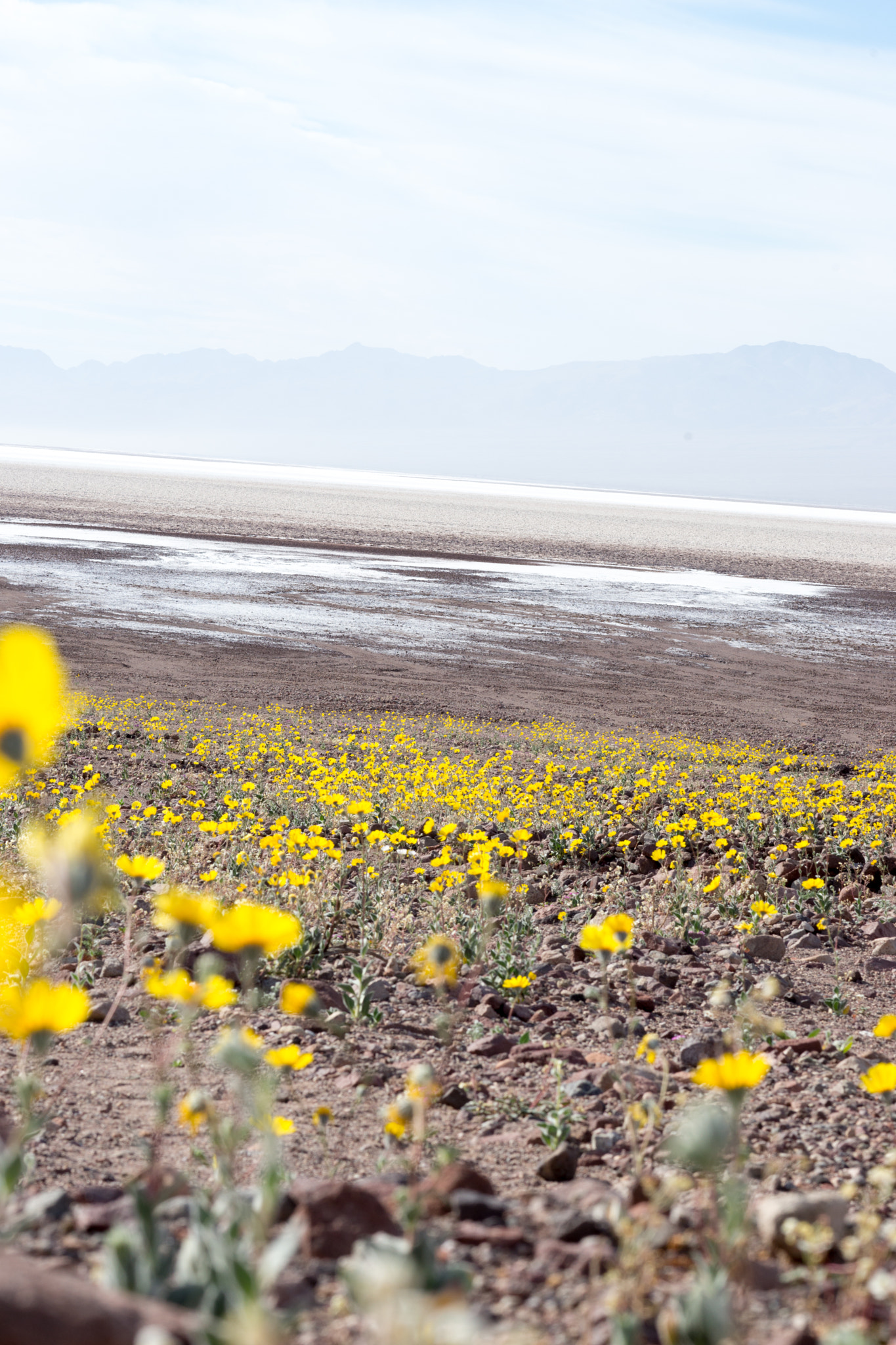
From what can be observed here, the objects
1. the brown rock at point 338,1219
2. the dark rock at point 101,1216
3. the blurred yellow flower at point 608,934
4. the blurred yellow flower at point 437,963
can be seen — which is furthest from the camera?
the blurred yellow flower at point 608,934

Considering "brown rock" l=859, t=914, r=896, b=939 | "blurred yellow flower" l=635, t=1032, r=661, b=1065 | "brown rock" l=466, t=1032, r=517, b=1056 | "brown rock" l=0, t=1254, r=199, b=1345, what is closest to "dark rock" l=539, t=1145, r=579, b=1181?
"blurred yellow flower" l=635, t=1032, r=661, b=1065

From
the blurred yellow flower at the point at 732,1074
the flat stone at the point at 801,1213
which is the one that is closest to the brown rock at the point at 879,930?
the flat stone at the point at 801,1213

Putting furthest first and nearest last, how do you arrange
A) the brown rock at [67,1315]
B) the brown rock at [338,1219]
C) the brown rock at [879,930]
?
the brown rock at [879,930], the brown rock at [338,1219], the brown rock at [67,1315]

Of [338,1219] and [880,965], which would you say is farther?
[880,965]

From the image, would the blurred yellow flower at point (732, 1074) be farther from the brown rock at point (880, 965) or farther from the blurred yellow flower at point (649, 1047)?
the brown rock at point (880, 965)

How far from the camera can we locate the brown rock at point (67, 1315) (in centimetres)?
121

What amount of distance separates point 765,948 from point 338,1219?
3.72m

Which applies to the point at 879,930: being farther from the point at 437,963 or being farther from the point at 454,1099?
the point at 437,963

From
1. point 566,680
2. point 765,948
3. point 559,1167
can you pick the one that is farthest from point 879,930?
point 566,680

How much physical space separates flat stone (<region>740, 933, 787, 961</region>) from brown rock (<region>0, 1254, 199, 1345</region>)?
14.2 ft

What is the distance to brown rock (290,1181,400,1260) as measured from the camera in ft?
6.24

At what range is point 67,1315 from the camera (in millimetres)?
1233

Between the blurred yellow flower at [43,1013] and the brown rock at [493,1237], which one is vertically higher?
the blurred yellow flower at [43,1013]

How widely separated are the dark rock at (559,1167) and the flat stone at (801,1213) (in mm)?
787
